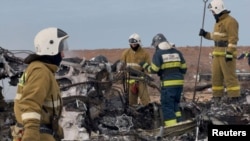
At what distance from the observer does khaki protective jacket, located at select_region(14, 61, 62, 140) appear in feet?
17.1

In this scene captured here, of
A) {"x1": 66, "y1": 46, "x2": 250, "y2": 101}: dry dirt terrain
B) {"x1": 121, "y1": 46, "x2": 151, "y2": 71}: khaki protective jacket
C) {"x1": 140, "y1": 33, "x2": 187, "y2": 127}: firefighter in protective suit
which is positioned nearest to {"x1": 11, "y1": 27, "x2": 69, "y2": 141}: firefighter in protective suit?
{"x1": 140, "y1": 33, "x2": 187, "y2": 127}: firefighter in protective suit

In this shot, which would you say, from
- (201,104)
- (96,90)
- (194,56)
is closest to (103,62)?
(96,90)

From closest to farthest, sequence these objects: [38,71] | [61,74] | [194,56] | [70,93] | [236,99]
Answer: [38,71] → [70,93] → [61,74] → [236,99] → [194,56]

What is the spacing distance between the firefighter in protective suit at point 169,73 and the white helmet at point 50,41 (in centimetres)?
494

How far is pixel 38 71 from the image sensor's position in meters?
5.37

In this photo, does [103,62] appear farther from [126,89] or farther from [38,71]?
[38,71]

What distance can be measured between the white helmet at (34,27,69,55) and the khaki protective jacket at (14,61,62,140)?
6.9 inches

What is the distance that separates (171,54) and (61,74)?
1.87 meters

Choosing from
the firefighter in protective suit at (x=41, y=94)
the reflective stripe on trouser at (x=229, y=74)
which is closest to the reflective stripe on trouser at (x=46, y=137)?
the firefighter in protective suit at (x=41, y=94)

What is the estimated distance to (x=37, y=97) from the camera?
5258mm

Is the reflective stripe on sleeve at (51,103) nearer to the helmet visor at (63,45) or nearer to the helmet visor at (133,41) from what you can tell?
the helmet visor at (63,45)

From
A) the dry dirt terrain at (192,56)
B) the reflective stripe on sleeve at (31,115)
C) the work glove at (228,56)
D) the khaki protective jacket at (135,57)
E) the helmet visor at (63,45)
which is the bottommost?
the dry dirt terrain at (192,56)

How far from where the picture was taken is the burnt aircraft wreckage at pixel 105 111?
29.7 feet

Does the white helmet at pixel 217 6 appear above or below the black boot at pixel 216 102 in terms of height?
above
